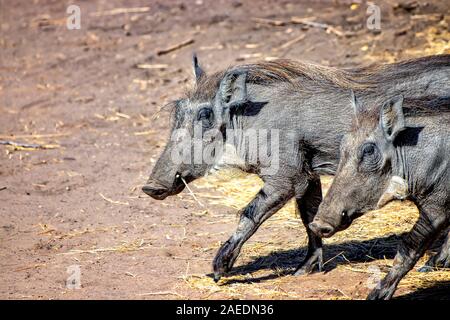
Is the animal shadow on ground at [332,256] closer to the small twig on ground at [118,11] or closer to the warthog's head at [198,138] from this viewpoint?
the warthog's head at [198,138]

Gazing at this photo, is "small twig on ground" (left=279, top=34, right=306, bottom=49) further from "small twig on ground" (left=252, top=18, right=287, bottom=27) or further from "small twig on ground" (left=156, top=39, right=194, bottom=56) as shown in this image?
"small twig on ground" (left=156, top=39, right=194, bottom=56)

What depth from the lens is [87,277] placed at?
572cm

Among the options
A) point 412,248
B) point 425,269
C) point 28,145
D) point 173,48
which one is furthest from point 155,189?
point 173,48

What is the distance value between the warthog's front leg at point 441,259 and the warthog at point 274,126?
71 centimetres

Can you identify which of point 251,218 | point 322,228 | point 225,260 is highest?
point 322,228

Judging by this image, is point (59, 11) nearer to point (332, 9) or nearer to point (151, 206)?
point (332, 9)

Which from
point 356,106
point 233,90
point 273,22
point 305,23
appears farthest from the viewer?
point 273,22

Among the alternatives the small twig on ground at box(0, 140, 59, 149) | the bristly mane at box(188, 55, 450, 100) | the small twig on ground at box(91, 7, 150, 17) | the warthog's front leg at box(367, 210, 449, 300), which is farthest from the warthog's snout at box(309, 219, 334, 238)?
the small twig on ground at box(91, 7, 150, 17)

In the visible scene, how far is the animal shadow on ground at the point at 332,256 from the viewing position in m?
5.81

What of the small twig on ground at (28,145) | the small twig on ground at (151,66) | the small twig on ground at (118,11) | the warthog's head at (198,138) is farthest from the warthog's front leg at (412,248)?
the small twig on ground at (118,11)

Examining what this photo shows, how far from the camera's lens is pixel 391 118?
16.2ft

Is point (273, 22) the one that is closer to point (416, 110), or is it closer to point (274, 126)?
point (274, 126)

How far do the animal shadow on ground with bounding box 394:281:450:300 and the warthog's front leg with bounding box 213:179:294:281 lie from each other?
958 millimetres

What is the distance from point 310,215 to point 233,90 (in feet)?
3.21
